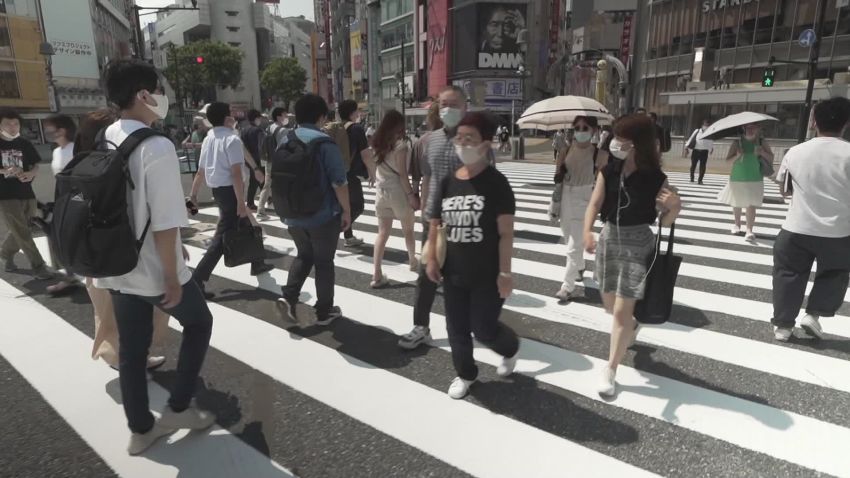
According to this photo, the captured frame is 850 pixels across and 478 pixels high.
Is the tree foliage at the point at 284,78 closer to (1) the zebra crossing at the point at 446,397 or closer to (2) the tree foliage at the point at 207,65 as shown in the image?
(2) the tree foliage at the point at 207,65

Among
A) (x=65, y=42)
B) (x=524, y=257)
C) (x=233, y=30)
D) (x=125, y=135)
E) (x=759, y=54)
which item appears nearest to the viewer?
(x=125, y=135)

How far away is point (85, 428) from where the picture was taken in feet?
9.60

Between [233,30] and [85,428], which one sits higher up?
[233,30]

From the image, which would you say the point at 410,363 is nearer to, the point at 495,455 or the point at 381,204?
the point at 495,455

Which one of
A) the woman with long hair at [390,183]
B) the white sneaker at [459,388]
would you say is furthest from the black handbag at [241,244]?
the white sneaker at [459,388]

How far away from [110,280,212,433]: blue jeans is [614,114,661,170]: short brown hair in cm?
259

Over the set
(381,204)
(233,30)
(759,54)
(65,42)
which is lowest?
(381,204)

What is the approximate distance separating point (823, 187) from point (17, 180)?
7.24 meters

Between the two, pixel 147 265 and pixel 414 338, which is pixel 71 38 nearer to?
pixel 414 338

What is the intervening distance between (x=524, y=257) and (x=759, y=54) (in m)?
32.8

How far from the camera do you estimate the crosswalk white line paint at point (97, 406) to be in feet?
8.50

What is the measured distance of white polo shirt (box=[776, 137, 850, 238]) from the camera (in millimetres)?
3715

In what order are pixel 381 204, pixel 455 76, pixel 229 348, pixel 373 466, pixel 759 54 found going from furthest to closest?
1. pixel 455 76
2. pixel 759 54
3. pixel 381 204
4. pixel 229 348
5. pixel 373 466

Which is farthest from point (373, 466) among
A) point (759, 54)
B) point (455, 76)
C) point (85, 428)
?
point (455, 76)
